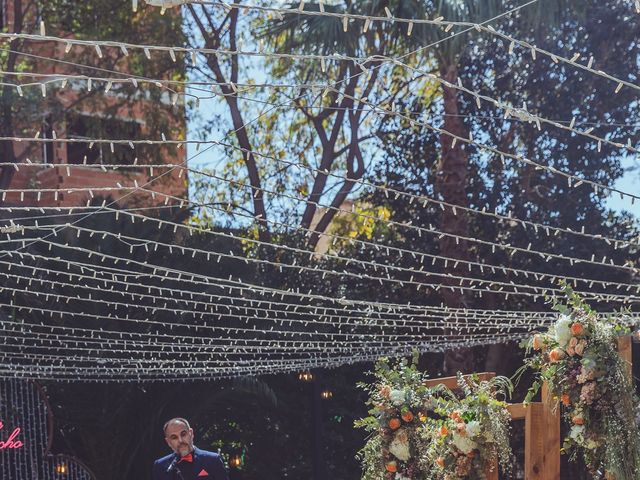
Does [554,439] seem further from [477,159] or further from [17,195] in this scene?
[17,195]

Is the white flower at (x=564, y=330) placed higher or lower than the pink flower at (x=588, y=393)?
higher

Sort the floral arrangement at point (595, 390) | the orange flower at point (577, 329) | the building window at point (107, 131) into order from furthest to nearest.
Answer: the building window at point (107, 131), the orange flower at point (577, 329), the floral arrangement at point (595, 390)

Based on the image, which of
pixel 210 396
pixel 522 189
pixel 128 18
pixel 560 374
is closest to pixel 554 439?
pixel 560 374

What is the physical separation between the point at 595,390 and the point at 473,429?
1.02 metres

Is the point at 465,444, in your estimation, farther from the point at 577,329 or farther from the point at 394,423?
the point at 577,329

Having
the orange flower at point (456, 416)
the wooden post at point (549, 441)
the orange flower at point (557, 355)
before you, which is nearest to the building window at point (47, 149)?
the orange flower at point (456, 416)

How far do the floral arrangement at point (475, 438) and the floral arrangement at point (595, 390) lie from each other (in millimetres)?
658

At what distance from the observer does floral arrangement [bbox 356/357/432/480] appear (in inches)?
271

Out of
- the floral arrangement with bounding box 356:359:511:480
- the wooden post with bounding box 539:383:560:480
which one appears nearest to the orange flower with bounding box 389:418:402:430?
the floral arrangement with bounding box 356:359:511:480

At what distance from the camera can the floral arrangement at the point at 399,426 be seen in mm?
6895

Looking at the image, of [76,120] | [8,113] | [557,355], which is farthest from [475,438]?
[76,120]

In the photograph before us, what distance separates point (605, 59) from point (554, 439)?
8606 millimetres

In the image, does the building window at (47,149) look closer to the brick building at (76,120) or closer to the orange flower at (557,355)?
the brick building at (76,120)

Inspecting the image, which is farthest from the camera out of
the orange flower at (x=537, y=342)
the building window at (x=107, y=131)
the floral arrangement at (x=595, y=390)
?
the building window at (x=107, y=131)
